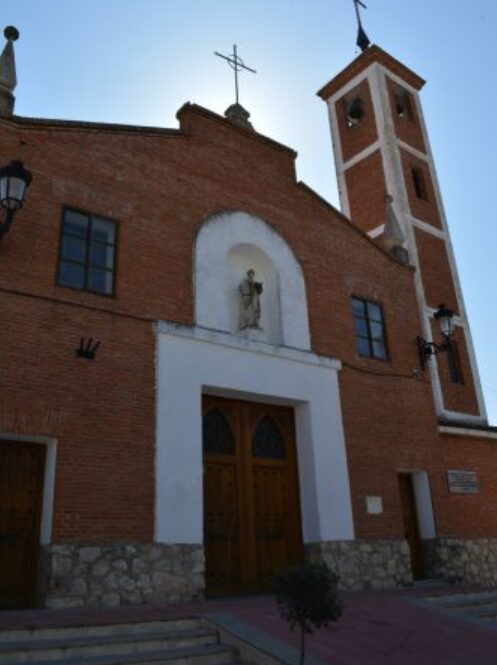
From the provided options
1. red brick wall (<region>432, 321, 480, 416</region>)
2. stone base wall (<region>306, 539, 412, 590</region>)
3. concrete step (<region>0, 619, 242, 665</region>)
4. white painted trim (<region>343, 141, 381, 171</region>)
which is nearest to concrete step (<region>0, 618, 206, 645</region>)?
concrete step (<region>0, 619, 242, 665</region>)

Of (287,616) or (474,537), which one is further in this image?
(474,537)

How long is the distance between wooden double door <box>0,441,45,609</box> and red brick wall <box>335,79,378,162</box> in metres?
17.3

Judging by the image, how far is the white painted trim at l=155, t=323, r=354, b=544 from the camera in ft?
32.8

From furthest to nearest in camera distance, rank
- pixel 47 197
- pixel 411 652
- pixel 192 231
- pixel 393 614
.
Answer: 1. pixel 192 231
2. pixel 47 197
3. pixel 393 614
4. pixel 411 652

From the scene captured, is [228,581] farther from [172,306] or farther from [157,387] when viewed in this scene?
[172,306]

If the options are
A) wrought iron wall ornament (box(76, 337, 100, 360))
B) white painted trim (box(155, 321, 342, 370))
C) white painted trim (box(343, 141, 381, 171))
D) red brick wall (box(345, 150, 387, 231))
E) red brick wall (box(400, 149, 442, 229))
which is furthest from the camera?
white painted trim (box(343, 141, 381, 171))

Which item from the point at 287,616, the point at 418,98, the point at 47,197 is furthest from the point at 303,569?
the point at 418,98

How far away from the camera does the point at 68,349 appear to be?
9625 millimetres

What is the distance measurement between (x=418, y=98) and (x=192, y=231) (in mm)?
15954

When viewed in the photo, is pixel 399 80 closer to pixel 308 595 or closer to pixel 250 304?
pixel 250 304

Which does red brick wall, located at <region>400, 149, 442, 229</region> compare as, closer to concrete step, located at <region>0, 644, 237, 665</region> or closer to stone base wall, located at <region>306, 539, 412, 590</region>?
stone base wall, located at <region>306, 539, 412, 590</region>

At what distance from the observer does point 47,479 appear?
9008 millimetres

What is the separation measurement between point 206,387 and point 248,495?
6.87 feet

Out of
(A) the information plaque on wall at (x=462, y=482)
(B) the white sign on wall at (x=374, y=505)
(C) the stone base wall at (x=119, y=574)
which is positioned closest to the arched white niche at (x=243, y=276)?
(B) the white sign on wall at (x=374, y=505)
